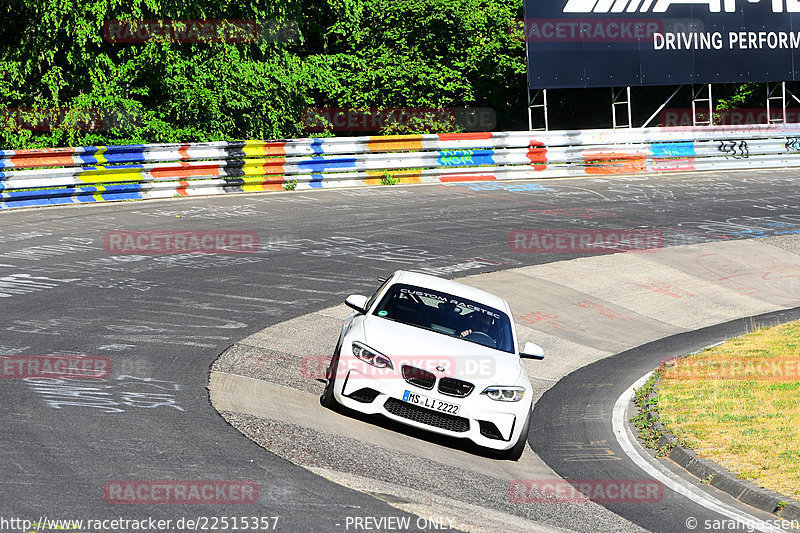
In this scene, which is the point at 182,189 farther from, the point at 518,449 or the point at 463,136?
the point at 518,449

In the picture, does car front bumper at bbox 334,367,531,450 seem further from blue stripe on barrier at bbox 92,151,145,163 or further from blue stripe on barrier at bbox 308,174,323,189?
blue stripe on barrier at bbox 308,174,323,189

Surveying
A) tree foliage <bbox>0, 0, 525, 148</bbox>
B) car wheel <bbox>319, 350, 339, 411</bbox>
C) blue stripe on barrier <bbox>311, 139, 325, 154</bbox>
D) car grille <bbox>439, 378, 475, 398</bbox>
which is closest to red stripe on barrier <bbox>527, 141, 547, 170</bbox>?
blue stripe on barrier <bbox>311, 139, 325, 154</bbox>

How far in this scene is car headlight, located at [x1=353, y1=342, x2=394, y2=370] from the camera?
369 inches

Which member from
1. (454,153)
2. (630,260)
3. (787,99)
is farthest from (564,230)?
(787,99)

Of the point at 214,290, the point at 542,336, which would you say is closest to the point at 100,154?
the point at 214,290

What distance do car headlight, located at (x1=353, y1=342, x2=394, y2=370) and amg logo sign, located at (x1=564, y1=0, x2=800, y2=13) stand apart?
23.5 meters

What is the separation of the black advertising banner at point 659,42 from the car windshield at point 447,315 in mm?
21286

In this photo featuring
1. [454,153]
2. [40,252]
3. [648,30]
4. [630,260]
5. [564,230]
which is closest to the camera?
[40,252]

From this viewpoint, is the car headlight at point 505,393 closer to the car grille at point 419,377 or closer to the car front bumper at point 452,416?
the car front bumper at point 452,416

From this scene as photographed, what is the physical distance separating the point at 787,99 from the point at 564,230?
2251 centimetres

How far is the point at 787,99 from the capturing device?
3966cm

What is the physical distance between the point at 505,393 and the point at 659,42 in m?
25.5

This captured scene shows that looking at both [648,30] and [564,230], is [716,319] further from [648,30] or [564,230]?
[648,30]

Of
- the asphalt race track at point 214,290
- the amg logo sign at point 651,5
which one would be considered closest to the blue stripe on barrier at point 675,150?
the asphalt race track at point 214,290
